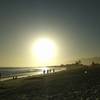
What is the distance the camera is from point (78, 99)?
2369cm

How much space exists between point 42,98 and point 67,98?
132 inches

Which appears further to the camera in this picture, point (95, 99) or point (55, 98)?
point (55, 98)

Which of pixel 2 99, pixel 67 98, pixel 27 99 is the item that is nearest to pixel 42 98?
pixel 27 99

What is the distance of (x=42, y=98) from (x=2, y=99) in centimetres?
580

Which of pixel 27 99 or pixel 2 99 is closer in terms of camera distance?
pixel 27 99

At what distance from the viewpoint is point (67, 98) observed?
82.0ft

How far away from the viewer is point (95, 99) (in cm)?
2297

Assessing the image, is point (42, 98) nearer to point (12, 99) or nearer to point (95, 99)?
point (12, 99)

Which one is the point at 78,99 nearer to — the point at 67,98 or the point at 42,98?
the point at 67,98

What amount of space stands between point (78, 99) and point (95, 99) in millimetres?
1642

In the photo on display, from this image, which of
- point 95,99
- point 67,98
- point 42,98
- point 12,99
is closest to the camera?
point 95,99

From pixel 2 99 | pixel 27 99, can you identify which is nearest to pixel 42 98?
pixel 27 99

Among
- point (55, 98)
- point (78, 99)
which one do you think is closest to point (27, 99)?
point (55, 98)

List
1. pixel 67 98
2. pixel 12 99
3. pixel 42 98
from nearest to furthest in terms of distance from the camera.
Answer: pixel 67 98, pixel 42 98, pixel 12 99
